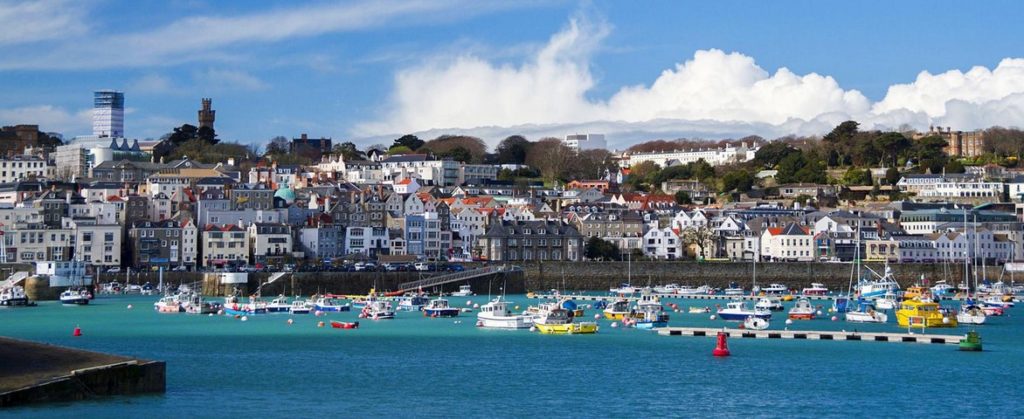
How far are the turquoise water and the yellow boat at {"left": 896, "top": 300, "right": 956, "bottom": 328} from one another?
23.7 inches

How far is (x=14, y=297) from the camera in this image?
69000 mm

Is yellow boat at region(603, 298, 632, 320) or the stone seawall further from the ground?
the stone seawall

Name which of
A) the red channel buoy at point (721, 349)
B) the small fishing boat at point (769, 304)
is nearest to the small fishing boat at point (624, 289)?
the small fishing boat at point (769, 304)

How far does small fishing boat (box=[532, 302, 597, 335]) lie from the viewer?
5228 cm

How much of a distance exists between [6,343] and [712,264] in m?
61.2

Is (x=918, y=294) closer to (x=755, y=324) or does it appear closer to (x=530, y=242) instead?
(x=755, y=324)

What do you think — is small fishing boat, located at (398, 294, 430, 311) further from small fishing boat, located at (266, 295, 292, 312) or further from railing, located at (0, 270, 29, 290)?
railing, located at (0, 270, 29, 290)

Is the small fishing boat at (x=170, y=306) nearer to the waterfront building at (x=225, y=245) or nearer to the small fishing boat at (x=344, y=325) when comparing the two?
the small fishing boat at (x=344, y=325)

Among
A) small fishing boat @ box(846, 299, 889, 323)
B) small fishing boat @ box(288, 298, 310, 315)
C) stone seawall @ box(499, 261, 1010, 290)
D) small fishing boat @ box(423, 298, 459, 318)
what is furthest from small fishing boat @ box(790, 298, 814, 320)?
stone seawall @ box(499, 261, 1010, 290)

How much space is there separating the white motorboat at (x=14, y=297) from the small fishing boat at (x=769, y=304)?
3179 cm

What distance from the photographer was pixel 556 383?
37.4 meters

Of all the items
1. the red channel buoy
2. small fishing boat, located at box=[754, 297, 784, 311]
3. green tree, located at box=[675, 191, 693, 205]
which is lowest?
the red channel buoy

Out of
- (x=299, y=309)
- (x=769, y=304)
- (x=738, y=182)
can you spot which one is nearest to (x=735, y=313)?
(x=769, y=304)

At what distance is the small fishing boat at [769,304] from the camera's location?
63.6 metres
